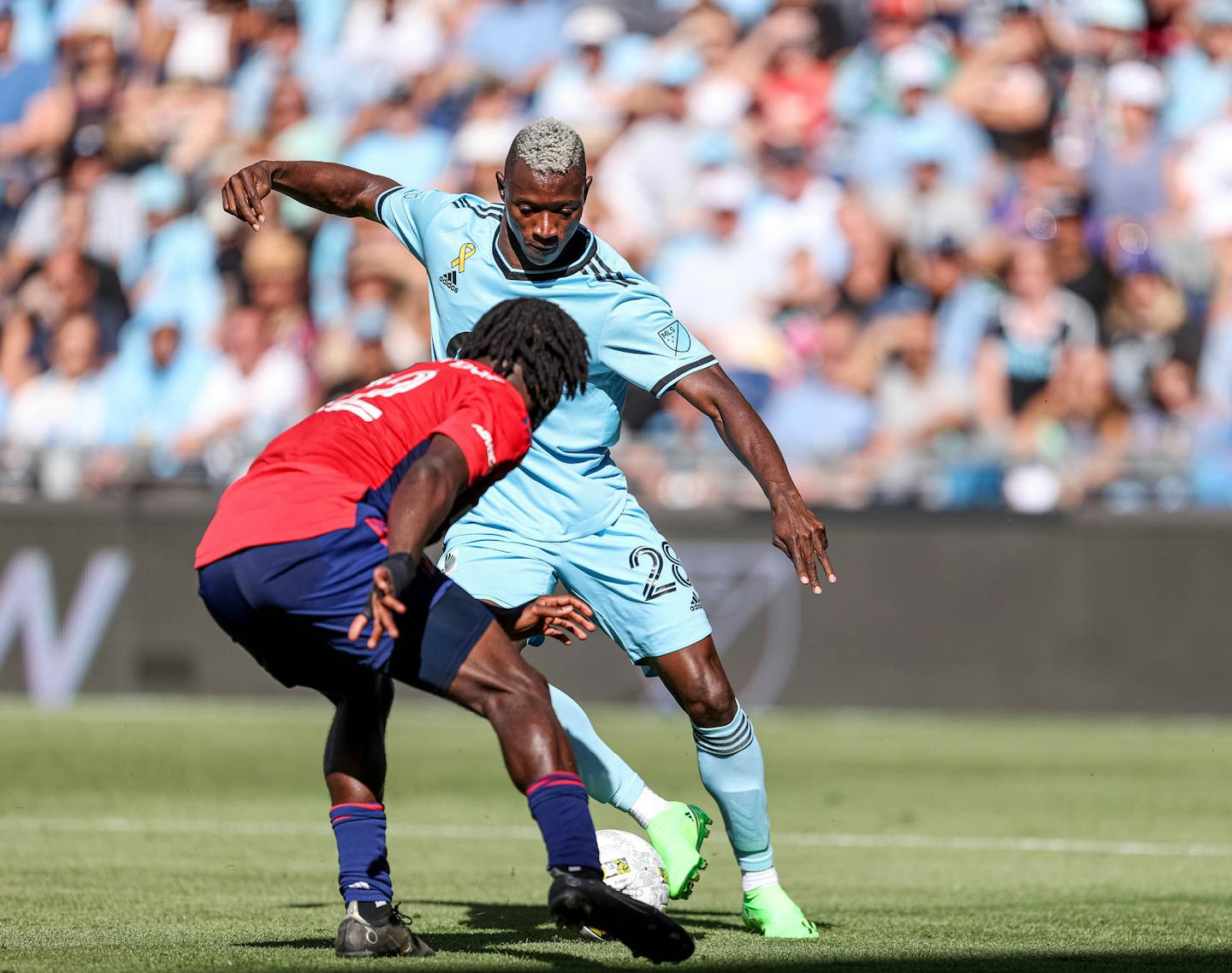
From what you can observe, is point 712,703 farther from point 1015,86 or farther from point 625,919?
point 1015,86

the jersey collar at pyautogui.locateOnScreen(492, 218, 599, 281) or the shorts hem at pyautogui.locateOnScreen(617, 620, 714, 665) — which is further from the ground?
the jersey collar at pyautogui.locateOnScreen(492, 218, 599, 281)

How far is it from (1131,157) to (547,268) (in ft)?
32.7

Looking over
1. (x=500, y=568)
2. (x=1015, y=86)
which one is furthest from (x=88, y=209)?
(x=500, y=568)

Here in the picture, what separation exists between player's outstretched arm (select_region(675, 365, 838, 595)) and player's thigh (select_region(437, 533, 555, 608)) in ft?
2.45

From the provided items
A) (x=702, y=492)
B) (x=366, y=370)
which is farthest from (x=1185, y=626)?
(x=366, y=370)

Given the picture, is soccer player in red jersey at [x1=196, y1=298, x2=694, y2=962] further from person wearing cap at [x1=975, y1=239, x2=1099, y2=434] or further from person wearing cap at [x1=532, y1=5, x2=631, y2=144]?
person wearing cap at [x1=532, y1=5, x2=631, y2=144]

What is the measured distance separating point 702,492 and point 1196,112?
5.29 meters

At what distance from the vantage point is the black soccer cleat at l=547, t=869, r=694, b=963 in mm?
4672

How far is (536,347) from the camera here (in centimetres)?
538

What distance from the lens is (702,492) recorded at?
46.3ft

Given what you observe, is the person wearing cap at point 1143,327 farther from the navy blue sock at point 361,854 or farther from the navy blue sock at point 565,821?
the navy blue sock at point 565,821

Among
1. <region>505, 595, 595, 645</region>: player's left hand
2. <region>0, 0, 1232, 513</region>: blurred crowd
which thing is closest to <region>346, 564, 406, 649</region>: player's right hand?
<region>505, 595, 595, 645</region>: player's left hand

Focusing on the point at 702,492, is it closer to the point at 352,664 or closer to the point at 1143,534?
the point at 1143,534

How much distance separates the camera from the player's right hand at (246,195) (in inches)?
259
